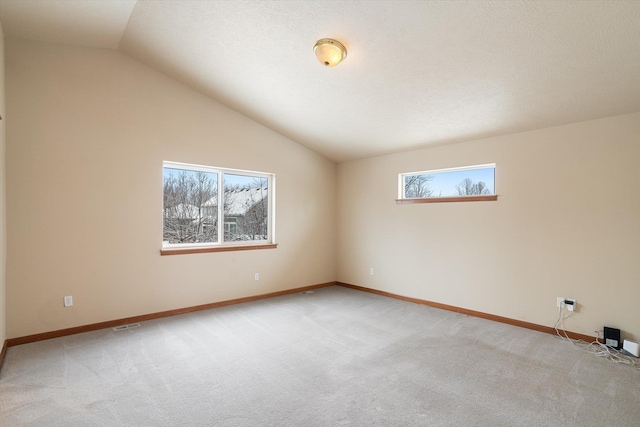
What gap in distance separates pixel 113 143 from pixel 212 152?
1.14 meters

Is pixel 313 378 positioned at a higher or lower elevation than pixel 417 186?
lower

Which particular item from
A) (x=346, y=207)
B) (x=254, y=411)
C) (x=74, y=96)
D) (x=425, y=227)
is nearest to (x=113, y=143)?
(x=74, y=96)

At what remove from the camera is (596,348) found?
3002mm

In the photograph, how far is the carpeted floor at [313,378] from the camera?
1948 millimetres

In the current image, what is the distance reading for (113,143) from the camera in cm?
348

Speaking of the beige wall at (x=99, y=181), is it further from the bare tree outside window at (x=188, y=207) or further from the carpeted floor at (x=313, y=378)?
the carpeted floor at (x=313, y=378)

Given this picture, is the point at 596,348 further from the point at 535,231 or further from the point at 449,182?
the point at 449,182

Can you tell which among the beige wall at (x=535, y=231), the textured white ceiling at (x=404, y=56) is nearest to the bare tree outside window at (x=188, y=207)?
the textured white ceiling at (x=404, y=56)

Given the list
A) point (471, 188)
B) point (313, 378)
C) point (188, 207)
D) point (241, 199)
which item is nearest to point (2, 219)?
point (188, 207)

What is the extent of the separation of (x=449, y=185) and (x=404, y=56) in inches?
85.9

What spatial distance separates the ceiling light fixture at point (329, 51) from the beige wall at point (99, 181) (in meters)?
2.11

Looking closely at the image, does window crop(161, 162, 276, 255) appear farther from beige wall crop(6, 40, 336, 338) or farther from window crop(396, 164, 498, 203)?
window crop(396, 164, 498, 203)

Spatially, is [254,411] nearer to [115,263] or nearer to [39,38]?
[115,263]

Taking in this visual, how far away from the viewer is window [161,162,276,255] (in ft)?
13.2
